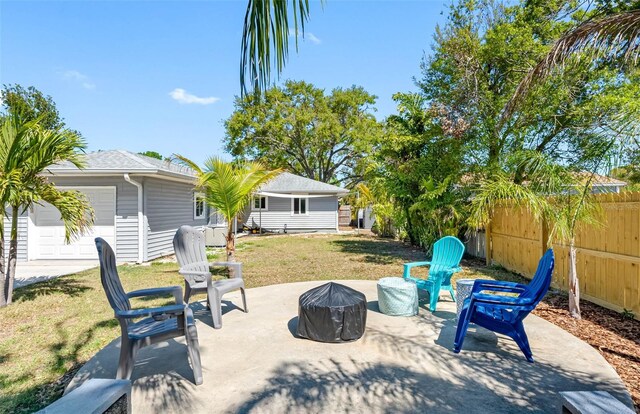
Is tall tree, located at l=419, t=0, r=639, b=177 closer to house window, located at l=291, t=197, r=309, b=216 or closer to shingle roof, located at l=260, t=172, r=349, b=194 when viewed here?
shingle roof, located at l=260, t=172, r=349, b=194

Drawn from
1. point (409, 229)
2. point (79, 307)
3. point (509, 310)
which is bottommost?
point (79, 307)

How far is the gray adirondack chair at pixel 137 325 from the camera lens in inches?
126

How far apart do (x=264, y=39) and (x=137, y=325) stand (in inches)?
137

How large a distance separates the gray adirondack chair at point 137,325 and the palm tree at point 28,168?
3.47 metres

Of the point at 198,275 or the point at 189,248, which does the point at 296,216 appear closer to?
the point at 189,248

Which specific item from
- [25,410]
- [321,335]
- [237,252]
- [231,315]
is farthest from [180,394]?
[237,252]

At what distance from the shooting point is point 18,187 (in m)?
5.67

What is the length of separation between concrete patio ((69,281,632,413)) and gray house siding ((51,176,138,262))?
688cm

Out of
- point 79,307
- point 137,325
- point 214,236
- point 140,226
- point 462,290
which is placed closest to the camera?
point 137,325

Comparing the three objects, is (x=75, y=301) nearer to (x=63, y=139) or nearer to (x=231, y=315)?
(x=63, y=139)

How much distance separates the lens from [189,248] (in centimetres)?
553

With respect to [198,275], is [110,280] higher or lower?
higher

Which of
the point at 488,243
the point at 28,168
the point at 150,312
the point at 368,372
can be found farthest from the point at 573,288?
the point at 28,168

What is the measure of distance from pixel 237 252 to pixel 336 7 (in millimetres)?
12116
